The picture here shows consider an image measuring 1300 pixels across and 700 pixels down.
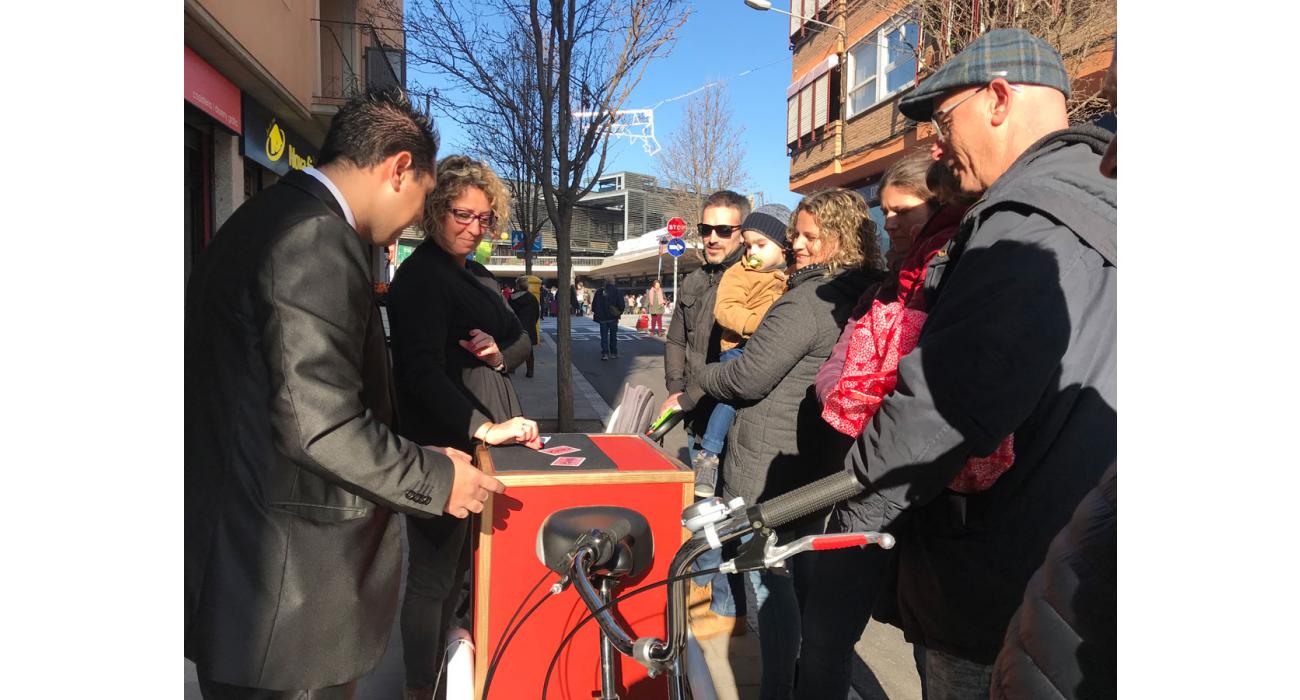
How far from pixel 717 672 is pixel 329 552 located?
6.99 feet

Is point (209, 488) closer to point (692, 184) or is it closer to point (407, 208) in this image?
point (407, 208)

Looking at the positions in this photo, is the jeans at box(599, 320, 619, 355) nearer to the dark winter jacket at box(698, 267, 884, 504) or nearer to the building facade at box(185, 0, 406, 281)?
the building facade at box(185, 0, 406, 281)

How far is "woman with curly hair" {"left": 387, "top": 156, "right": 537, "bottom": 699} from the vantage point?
2586 millimetres

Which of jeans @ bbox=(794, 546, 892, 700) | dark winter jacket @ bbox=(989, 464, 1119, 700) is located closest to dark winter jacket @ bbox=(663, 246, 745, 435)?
jeans @ bbox=(794, 546, 892, 700)

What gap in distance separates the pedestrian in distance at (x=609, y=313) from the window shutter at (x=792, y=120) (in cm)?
771

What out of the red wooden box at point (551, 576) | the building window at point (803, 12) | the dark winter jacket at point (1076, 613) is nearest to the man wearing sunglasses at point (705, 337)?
the red wooden box at point (551, 576)

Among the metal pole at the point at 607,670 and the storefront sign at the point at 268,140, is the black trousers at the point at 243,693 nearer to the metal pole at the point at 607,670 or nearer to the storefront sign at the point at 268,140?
the metal pole at the point at 607,670

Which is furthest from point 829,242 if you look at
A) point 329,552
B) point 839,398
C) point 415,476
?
point 329,552

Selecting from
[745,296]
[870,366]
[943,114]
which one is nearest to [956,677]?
[870,366]

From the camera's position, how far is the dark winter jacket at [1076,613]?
966 millimetres

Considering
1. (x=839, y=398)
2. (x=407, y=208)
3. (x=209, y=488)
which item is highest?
(x=407, y=208)

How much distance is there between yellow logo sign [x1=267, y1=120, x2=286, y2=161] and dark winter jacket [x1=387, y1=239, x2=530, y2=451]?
388 inches

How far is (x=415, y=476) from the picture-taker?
172 cm

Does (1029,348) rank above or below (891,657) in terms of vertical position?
above
